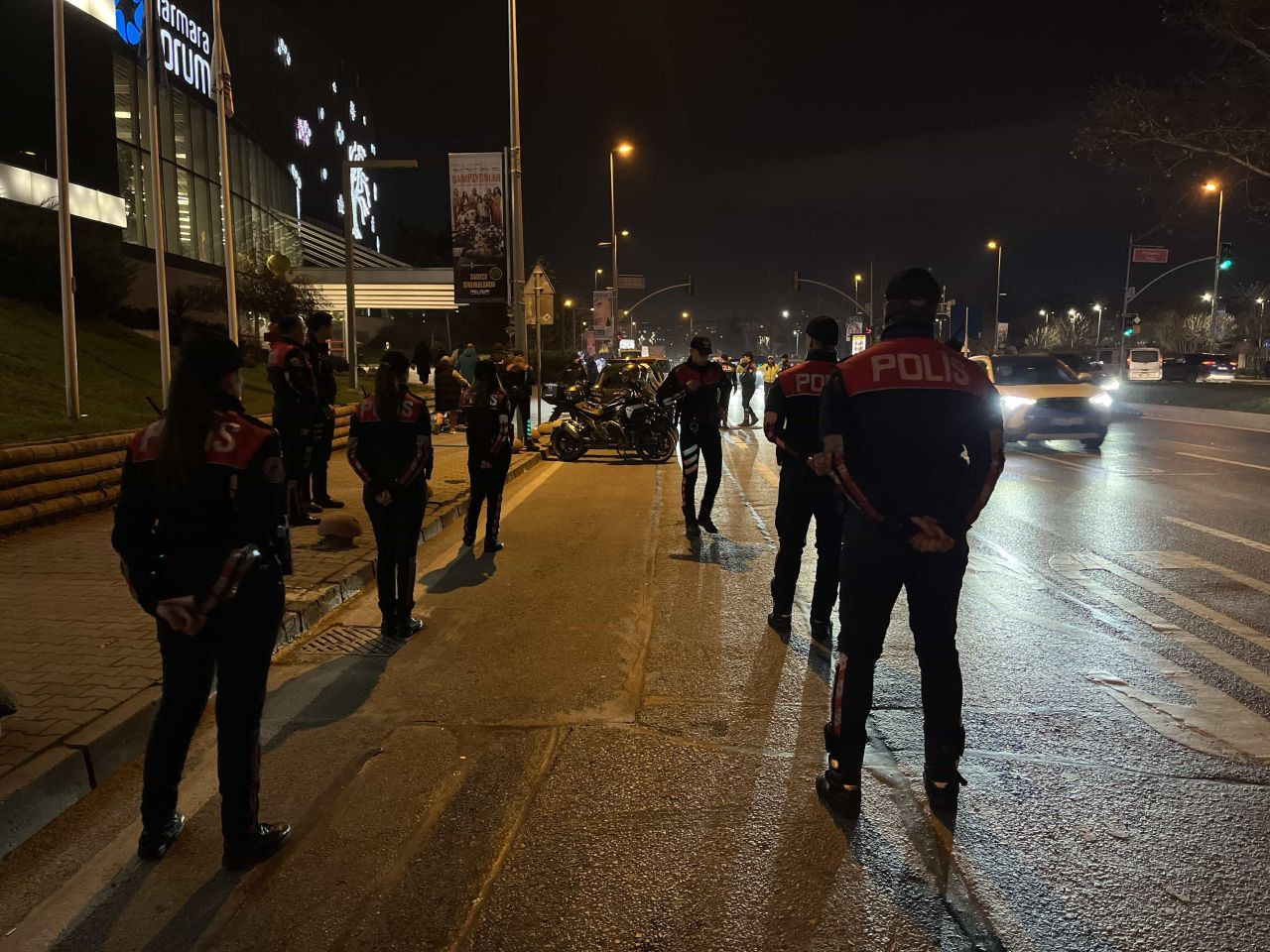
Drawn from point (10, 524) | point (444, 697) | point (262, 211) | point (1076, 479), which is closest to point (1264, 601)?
point (444, 697)

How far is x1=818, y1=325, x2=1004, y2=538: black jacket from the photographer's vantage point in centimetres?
337

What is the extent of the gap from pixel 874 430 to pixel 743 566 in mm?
4511

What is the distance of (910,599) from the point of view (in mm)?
3521

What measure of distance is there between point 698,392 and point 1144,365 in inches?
1695

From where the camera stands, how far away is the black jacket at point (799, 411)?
5.71m

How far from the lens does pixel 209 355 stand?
3025mm

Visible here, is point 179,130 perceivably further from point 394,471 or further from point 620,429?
point 394,471

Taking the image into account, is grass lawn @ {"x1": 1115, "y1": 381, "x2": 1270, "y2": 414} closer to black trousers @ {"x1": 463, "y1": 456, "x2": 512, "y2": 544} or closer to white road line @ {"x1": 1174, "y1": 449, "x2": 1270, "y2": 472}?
white road line @ {"x1": 1174, "y1": 449, "x2": 1270, "y2": 472}

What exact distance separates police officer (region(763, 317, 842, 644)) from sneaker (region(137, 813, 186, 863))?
367 cm

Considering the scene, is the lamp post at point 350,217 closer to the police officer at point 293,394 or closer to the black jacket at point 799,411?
the police officer at point 293,394

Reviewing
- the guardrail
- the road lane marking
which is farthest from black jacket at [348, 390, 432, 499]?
the road lane marking

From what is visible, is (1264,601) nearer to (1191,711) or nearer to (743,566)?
(1191,711)

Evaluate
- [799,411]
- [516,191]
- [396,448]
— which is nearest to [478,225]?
[516,191]

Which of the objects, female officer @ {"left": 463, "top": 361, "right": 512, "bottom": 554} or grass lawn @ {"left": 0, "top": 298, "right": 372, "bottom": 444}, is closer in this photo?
female officer @ {"left": 463, "top": 361, "right": 512, "bottom": 554}
